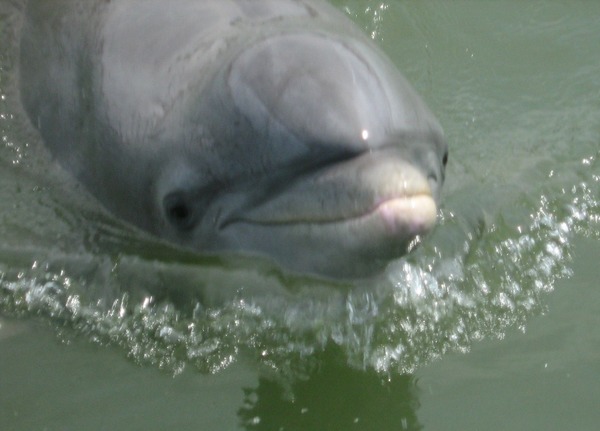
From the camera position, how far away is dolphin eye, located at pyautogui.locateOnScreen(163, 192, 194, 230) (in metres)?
5.64

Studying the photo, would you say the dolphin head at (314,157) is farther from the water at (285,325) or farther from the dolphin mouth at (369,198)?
the water at (285,325)

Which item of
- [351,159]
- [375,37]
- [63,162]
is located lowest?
[375,37]

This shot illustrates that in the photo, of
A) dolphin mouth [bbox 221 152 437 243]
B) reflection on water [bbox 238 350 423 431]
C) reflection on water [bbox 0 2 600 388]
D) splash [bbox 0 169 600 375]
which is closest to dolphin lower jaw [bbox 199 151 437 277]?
dolphin mouth [bbox 221 152 437 243]

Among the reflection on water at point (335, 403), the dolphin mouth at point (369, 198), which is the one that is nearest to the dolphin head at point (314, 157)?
the dolphin mouth at point (369, 198)

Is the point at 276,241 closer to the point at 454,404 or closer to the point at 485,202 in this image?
the point at 454,404

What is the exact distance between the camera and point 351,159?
4.79 m

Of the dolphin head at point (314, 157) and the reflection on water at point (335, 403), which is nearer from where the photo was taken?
the dolphin head at point (314, 157)

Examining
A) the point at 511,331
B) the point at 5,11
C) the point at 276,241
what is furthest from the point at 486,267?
the point at 5,11

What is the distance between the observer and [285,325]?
6.18 metres

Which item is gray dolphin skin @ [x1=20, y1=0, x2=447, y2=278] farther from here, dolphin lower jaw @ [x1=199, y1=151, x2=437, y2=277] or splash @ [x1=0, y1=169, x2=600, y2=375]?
splash @ [x1=0, y1=169, x2=600, y2=375]

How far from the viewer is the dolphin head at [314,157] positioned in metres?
4.73

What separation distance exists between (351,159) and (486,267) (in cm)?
238

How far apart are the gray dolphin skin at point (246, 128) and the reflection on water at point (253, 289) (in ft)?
0.97

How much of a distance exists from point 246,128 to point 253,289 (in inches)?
51.8
